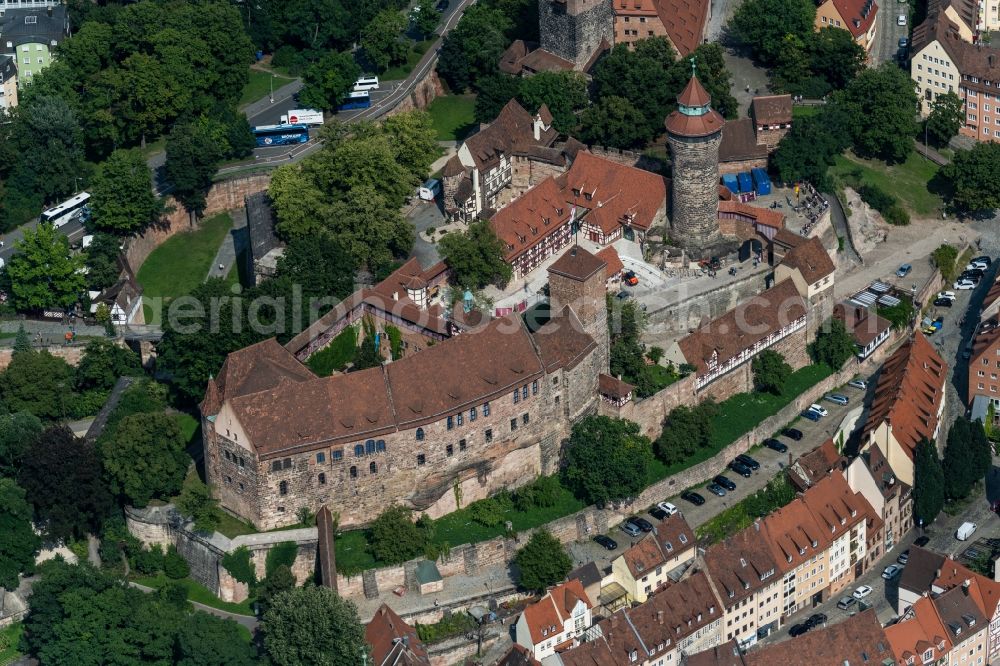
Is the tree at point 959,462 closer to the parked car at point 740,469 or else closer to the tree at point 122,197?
the parked car at point 740,469

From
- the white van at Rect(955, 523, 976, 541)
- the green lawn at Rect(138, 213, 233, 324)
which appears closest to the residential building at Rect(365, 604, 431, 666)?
the white van at Rect(955, 523, 976, 541)

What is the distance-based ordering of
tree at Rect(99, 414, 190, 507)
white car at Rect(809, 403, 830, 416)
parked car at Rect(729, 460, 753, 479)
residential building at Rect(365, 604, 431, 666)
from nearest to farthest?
residential building at Rect(365, 604, 431, 666)
tree at Rect(99, 414, 190, 507)
parked car at Rect(729, 460, 753, 479)
white car at Rect(809, 403, 830, 416)

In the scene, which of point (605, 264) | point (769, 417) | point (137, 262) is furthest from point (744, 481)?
point (137, 262)

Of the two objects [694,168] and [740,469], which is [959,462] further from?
[694,168]

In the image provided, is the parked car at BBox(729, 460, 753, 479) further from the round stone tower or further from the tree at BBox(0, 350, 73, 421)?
the tree at BBox(0, 350, 73, 421)

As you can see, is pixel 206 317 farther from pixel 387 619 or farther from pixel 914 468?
pixel 914 468

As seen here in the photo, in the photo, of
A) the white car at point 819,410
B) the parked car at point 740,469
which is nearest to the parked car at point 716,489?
the parked car at point 740,469

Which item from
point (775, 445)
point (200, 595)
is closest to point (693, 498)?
point (775, 445)
